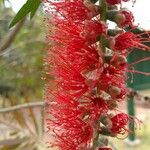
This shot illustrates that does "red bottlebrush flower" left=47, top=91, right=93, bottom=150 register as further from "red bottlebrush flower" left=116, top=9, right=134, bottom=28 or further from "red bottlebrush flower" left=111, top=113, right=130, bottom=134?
"red bottlebrush flower" left=116, top=9, right=134, bottom=28

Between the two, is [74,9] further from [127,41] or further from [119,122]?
[119,122]

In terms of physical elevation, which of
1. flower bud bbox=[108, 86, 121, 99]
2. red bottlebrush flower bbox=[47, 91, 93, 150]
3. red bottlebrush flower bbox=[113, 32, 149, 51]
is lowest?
red bottlebrush flower bbox=[47, 91, 93, 150]

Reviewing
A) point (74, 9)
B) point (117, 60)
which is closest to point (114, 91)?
point (117, 60)

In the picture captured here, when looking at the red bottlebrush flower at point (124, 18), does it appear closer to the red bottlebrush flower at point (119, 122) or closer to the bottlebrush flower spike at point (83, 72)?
the bottlebrush flower spike at point (83, 72)

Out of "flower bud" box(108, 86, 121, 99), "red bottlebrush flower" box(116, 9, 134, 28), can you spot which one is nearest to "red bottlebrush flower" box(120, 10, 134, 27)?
"red bottlebrush flower" box(116, 9, 134, 28)

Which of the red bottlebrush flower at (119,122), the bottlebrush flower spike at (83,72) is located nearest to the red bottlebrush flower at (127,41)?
the bottlebrush flower spike at (83,72)

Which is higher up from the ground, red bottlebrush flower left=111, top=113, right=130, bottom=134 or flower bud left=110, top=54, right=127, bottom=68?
flower bud left=110, top=54, right=127, bottom=68
